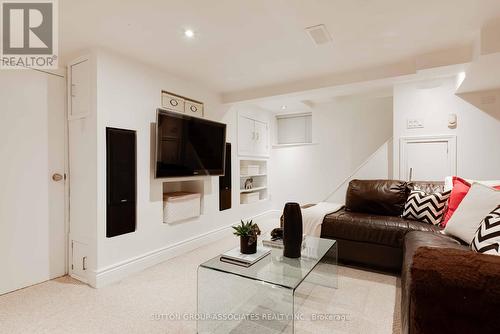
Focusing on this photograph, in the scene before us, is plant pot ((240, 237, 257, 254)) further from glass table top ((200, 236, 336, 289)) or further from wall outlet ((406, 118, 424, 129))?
wall outlet ((406, 118, 424, 129))

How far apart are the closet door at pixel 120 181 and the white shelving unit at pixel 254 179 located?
2058 millimetres

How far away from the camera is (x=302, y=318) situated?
72.9 inches

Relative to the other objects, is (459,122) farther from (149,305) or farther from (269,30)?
(149,305)

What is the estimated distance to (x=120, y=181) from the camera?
8.21ft

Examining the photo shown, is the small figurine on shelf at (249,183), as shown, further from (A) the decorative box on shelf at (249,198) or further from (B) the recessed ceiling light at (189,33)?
(B) the recessed ceiling light at (189,33)

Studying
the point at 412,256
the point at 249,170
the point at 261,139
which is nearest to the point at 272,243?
the point at 412,256

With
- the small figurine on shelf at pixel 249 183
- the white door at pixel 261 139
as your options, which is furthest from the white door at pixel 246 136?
the small figurine on shelf at pixel 249 183

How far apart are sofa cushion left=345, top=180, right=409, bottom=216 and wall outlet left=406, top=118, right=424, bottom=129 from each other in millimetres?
1022

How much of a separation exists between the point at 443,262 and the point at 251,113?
13.1ft

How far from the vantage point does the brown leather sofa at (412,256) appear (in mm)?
798

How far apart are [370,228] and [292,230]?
3.66 ft

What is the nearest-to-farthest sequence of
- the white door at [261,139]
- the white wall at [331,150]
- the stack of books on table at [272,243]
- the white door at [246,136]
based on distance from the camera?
the stack of books on table at [272,243]
the white door at [246,136]
the white wall at [331,150]
the white door at [261,139]

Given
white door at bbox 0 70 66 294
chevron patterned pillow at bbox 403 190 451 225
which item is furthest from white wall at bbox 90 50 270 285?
chevron patterned pillow at bbox 403 190 451 225

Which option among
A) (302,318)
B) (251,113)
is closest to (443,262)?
(302,318)
